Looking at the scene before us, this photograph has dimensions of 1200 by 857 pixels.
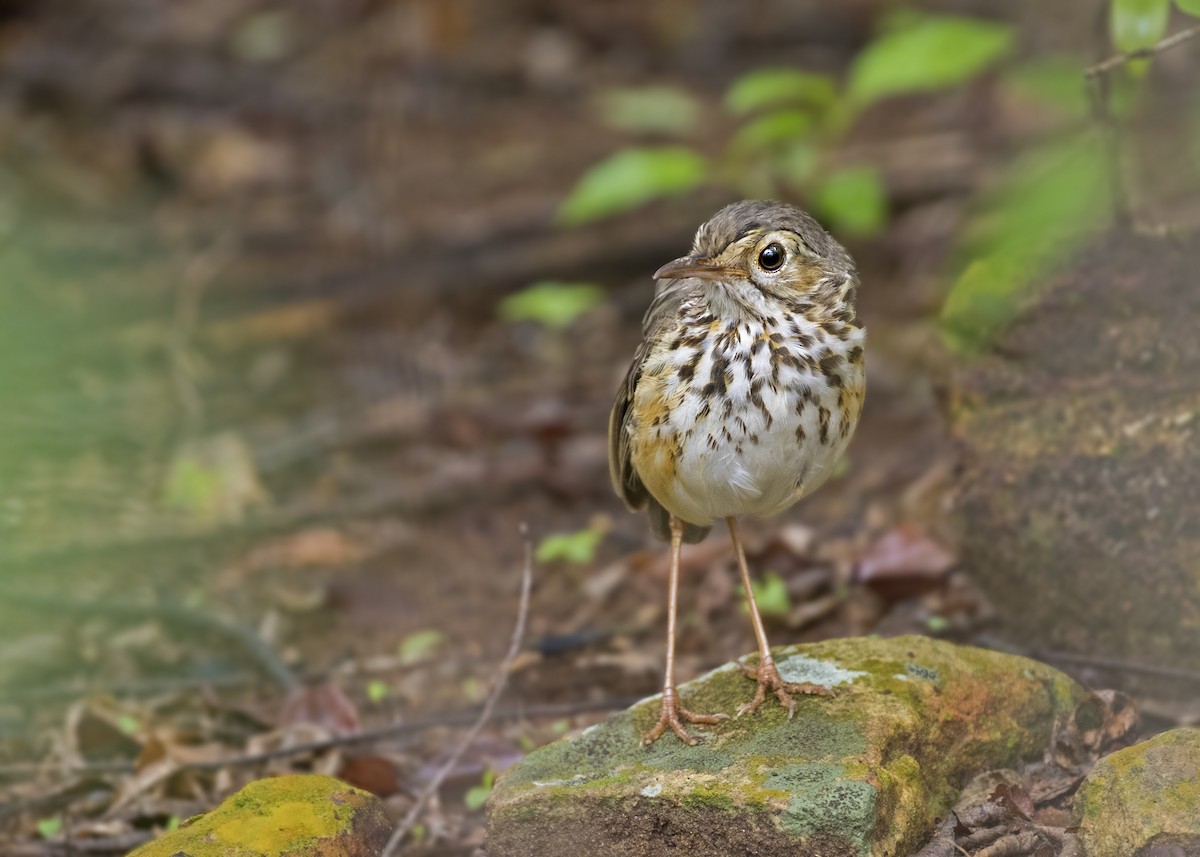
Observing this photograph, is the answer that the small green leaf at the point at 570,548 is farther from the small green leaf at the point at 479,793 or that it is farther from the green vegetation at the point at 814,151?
the green vegetation at the point at 814,151

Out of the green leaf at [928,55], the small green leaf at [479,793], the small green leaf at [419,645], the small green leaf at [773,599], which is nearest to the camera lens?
the small green leaf at [479,793]

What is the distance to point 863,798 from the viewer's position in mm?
3430

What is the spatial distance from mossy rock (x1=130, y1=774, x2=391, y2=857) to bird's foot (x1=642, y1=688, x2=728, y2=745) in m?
0.77

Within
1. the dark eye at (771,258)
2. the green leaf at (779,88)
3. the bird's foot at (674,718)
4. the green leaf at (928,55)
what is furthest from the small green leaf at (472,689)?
the green leaf at (928,55)

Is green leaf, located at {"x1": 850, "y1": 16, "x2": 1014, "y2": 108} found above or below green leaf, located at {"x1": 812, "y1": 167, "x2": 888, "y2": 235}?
above

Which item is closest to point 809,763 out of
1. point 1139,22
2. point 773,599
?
point 773,599

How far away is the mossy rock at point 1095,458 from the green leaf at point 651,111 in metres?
5.80

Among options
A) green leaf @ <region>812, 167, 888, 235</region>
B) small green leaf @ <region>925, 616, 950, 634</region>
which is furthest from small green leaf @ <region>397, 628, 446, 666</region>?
green leaf @ <region>812, 167, 888, 235</region>

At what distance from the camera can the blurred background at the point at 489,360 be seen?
16.3 ft

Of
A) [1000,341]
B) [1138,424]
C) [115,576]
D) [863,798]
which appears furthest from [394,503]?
[863,798]

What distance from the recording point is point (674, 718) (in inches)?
157

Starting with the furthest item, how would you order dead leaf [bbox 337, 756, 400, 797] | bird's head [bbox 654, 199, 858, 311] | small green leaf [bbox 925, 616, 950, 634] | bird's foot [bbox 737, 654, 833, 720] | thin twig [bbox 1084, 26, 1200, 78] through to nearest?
small green leaf [bbox 925, 616, 950, 634]
dead leaf [bbox 337, 756, 400, 797]
thin twig [bbox 1084, 26, 1200, 78]
bird's head [bbox 654, 199, 858, 311]
bird's foot [bbox 737, 654, 833, 720]

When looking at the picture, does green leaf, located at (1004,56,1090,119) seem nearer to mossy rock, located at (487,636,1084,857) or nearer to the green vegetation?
the green vegetation

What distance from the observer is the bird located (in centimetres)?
402
